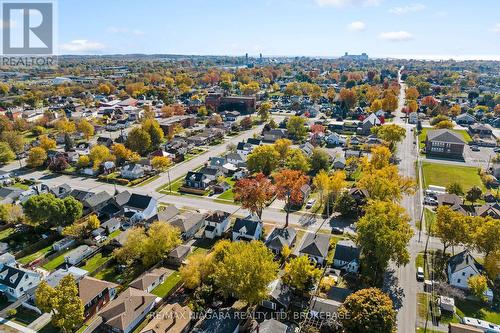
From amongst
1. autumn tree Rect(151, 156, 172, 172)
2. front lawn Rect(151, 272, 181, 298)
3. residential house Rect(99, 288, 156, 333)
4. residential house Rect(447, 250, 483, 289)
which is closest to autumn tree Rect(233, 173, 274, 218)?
front lawn Rect(151, 272, 181, 298)

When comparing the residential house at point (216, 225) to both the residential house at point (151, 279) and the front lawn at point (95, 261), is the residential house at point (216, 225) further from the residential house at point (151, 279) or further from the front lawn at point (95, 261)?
the front lawn at point (95, 261)

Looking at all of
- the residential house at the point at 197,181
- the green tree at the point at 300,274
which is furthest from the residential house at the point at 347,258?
the residential house at the point at 197,181

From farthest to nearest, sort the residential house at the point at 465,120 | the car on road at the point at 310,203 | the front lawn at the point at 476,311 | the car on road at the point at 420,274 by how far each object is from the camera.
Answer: the residential house at the point at 465,120 → the car on road at the point at 310,203 → the car on road at the point at 420,274 → the front lawn at the point at 476,311

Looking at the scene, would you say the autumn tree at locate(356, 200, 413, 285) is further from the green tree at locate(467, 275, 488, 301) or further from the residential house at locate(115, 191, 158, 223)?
the residential house at locate(115, 191, 158, 223)

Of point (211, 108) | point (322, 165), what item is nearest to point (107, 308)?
point (322, 165)

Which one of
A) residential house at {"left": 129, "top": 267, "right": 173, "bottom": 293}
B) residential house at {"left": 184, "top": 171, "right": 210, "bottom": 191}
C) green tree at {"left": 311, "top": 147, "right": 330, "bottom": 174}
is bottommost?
residential house at {"left": 129, "top": 267, "right": 173, "bottom": 293}
